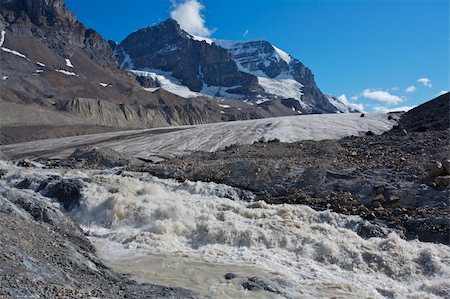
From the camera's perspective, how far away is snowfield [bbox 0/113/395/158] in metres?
38.9

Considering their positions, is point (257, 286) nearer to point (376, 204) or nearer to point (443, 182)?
point (376, 204)

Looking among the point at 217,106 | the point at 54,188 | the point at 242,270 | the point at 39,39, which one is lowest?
the point at 242,270

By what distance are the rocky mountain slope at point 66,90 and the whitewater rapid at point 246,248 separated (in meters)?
47.9

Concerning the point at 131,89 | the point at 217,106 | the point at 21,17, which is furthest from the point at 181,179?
the point at 21,17

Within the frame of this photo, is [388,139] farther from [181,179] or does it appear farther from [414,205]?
[181,179]

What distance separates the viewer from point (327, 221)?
17500 millimetres

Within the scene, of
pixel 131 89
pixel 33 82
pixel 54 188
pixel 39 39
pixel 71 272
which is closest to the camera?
pixel 71 272

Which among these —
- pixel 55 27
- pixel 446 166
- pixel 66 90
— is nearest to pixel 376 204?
pixel 446 166

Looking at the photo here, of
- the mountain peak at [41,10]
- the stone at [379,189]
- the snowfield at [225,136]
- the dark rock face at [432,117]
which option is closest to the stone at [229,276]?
the stone at [379,189]

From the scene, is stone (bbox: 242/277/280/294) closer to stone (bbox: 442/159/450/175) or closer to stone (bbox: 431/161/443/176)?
stone (bbox: 431/161/443/176)

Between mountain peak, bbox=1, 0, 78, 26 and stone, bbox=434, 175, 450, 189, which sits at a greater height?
mountain peak, bbox=1, 0, 78, 26

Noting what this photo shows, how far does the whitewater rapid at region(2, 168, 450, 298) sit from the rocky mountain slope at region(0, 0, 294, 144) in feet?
157

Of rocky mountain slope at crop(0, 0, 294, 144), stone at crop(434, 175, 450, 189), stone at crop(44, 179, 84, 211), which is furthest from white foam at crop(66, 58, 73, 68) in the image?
stone at crop(434, 175, 450, 189)

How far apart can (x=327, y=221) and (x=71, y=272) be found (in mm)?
9838
